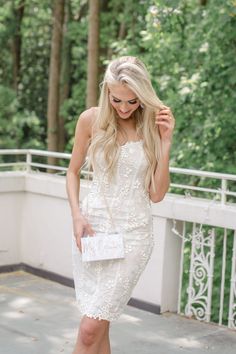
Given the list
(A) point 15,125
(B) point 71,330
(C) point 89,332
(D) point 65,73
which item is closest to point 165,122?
(C) point 89,332

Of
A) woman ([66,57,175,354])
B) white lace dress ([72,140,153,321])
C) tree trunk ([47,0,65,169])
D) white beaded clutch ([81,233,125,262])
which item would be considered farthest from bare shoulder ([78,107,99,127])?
tree trunk ([47,0,65,169])

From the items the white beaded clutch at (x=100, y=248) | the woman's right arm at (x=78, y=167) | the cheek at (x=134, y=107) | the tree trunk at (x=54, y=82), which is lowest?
the white beaded clutch at (x=100, y=248)

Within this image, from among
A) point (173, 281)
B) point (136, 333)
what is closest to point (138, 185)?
point (136, 333)

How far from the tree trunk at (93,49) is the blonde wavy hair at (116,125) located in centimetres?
801

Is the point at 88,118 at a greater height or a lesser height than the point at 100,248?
greater

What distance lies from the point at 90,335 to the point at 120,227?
52cm

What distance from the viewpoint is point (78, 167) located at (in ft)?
12.3

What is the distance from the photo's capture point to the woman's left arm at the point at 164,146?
361 centimetres

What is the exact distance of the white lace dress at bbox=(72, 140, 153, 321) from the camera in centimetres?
363

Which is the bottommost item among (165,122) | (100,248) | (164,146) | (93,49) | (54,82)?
(100,248)

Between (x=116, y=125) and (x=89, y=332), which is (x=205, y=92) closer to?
(x=116, y=125)

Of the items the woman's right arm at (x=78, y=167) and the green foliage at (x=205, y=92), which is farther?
the green foliage at (x=205, y=92)

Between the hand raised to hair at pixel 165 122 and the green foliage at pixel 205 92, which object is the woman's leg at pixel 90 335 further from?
the green foliage at pixel 205 92

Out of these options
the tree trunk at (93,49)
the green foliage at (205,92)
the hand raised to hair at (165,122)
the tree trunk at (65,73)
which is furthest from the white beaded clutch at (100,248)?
the tree trunk at (65,73)
